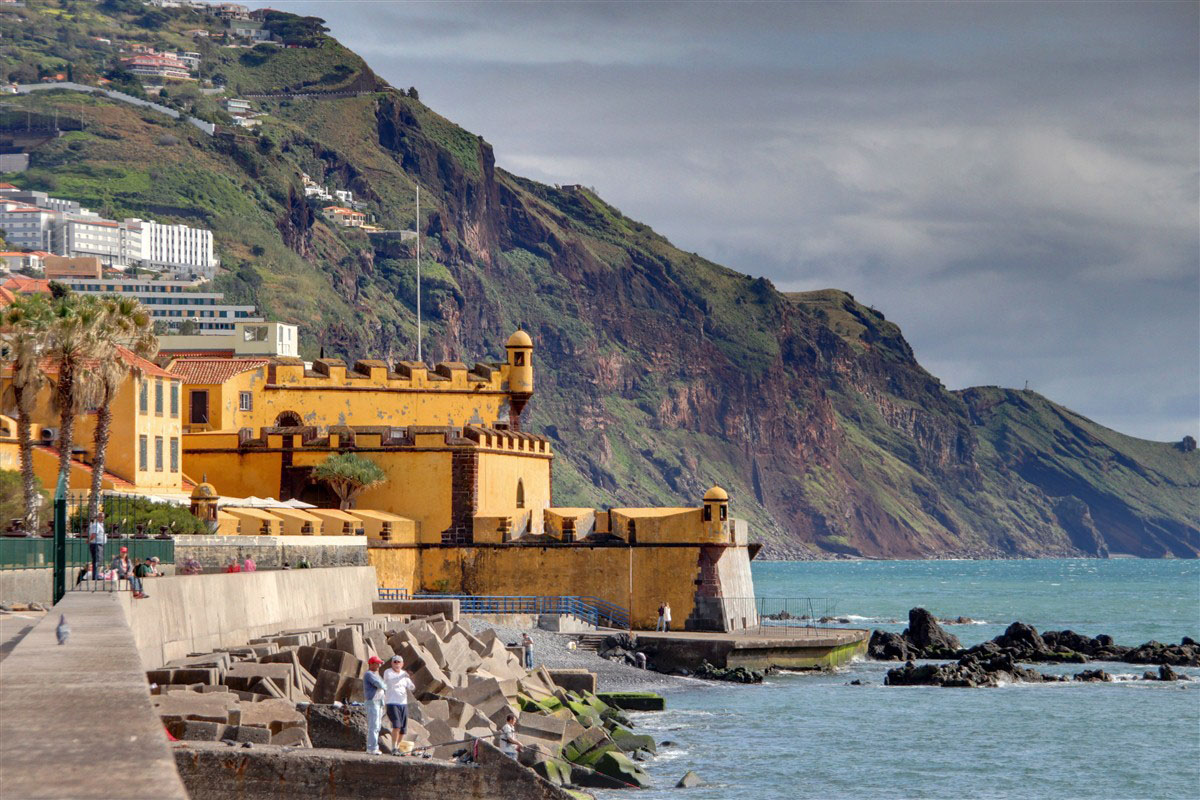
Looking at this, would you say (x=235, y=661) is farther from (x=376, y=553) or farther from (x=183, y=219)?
(x=183, y=219)

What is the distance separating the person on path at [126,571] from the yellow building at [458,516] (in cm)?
2234

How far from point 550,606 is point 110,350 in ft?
60.6

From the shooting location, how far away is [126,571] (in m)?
22.2

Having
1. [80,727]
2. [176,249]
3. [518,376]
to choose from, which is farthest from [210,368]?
[176,249]

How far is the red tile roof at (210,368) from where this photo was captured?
163 feet

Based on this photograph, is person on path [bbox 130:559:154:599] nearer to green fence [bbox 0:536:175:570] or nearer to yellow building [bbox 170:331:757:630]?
green fence [bbox 0:536:175:570]

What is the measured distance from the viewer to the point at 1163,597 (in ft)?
460

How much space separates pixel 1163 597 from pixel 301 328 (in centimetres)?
9100

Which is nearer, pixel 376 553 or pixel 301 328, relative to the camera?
pixel 376 553

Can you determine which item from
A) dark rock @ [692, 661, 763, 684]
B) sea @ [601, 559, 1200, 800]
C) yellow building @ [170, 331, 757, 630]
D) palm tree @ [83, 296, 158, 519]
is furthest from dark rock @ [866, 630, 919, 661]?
palm tree @ [83, 296, 158, 519]

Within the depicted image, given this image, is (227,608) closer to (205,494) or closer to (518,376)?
(205,494)

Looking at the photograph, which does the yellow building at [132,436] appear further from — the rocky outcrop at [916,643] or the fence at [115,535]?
the rocky outcrop at [916,643]

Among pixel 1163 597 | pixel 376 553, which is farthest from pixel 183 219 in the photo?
pixel 376 553

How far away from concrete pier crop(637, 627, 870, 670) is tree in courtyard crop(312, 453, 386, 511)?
8630 millimetres
